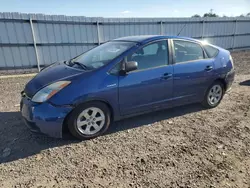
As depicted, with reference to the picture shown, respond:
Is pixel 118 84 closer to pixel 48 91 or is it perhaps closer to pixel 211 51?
pixel 48 91

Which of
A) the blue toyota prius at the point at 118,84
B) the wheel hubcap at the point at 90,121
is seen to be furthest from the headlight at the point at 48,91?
the wheel hubcap at the point at 90,121

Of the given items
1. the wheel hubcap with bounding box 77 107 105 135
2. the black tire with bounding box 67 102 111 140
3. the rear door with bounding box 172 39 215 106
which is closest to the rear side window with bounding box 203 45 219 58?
the rear door with bounding box 172 39 215 106

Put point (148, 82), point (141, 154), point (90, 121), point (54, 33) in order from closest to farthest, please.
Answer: point (141, 154) → point (90, 121) → point (148, 82) → point (54, 33)

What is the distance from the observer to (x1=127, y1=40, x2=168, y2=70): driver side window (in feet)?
11.5

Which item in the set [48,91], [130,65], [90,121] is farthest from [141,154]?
[48,91]

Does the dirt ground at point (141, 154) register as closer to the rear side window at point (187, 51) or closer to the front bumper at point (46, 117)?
the front bumper at point (46, 117)

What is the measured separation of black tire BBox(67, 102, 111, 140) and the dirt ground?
0.11 meters

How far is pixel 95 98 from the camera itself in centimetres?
313

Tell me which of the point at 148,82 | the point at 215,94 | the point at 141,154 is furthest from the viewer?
the point at 215,94

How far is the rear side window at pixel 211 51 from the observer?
434 cm

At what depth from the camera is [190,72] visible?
3.96m

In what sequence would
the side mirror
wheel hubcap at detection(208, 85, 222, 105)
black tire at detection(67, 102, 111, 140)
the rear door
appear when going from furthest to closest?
wheel hubcap at detection(208, 85, 222, 105)
the rear door
the side mirror
black tire at detection(67, 102, 111, 140)

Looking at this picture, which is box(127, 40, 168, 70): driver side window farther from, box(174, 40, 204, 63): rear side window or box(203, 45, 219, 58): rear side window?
box(203, 45, 219, 58): rear side window

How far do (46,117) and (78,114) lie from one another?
453mm
